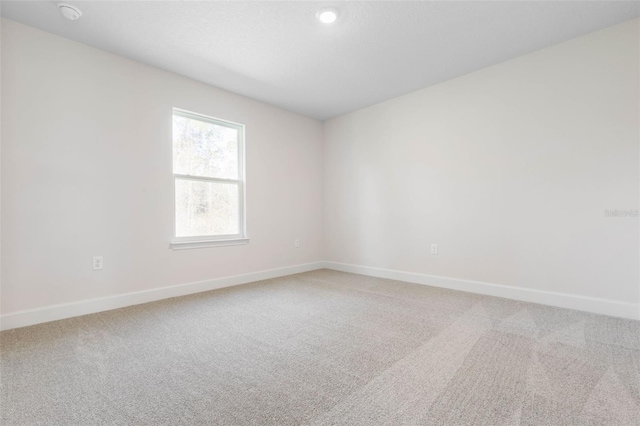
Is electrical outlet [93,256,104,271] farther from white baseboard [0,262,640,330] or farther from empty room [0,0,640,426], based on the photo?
white baseboard [0,262,640,330]

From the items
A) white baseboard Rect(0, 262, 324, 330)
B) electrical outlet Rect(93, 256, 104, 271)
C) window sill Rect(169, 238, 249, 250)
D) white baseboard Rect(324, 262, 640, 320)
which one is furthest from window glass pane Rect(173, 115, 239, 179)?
white baseboard Rect(324, 262, 640, 320)

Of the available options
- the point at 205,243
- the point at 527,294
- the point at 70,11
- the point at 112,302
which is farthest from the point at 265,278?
the point at 70,11

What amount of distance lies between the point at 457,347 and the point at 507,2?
2484 mm

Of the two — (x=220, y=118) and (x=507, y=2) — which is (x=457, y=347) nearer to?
(x=507, y=2)

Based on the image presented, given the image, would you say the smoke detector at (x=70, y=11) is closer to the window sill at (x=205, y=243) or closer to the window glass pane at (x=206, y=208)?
the window glass pane at (x=206, y=208)

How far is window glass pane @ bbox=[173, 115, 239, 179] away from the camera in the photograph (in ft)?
10.6

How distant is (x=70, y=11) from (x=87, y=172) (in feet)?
4.09

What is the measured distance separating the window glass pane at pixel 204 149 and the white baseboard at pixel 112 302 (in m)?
1.28

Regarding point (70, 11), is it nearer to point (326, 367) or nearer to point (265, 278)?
point (326, 367)

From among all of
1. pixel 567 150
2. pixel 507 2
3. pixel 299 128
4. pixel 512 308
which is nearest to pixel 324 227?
pixel 299 128

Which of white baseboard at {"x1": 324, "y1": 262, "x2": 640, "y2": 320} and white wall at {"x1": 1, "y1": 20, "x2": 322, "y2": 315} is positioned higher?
white wall at {"x1": 1, "y1": 20, "x2": 322, "y2": 315}

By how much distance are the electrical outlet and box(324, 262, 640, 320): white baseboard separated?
124 inches

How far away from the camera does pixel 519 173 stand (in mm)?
2904

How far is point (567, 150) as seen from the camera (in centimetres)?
264
